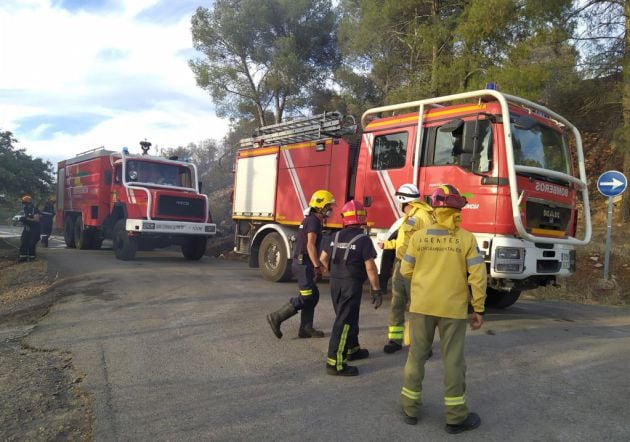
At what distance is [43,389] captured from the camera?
3.88 m

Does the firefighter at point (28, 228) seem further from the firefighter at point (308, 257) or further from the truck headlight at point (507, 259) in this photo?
the truck headlight at point (507, 259)

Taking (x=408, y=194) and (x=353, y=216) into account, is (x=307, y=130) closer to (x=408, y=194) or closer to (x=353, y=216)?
(x=408, y=194)

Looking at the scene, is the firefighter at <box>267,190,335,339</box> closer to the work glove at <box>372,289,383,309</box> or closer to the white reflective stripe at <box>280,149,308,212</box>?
the work glove at <box>372,289,383,309</box>

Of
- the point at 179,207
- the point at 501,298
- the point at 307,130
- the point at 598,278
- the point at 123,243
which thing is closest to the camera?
the point at 501,298

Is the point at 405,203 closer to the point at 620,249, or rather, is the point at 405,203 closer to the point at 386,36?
the point at 620,249

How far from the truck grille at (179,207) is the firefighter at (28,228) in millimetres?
3196

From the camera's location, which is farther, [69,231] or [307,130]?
[69,231]

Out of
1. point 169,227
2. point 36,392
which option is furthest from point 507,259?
point 169,227

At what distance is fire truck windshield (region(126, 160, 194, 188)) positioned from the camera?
12789mm

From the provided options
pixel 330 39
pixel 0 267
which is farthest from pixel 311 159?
pixel 330 39

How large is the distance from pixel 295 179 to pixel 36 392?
6.06 meters

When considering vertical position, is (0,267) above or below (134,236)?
below

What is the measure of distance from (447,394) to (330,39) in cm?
2141

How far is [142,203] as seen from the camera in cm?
1212
